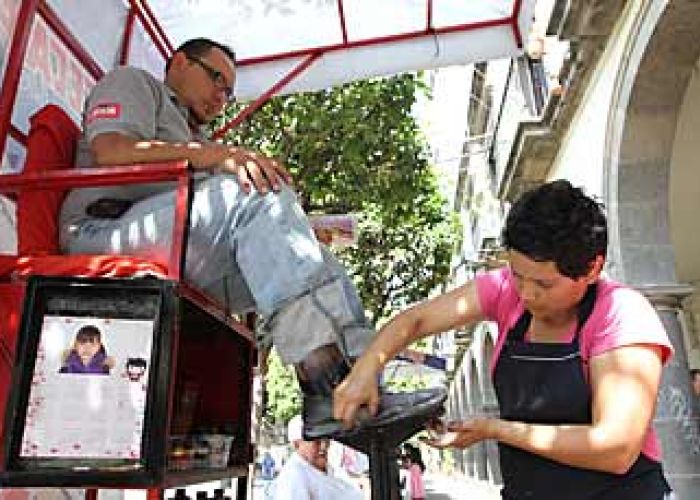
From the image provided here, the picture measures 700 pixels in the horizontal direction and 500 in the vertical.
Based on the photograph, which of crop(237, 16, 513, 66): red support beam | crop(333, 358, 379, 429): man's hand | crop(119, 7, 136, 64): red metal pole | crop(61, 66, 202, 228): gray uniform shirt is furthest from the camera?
crop(237, 16, 513, 66): red support beam

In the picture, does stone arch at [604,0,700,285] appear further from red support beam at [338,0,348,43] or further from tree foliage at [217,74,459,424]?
tree foliage at [217,74,459,424]

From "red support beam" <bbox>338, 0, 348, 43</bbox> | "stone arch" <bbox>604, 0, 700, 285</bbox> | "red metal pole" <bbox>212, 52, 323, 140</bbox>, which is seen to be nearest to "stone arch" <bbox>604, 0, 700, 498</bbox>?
"stone arch" <bbox>604, 0, 700, 285</bbox>

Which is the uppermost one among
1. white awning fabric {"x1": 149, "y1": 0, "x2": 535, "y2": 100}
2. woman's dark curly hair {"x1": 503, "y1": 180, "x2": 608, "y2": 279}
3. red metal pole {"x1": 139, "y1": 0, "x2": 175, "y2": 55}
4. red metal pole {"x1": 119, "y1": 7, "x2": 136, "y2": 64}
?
white awning fabric {"x1": 149, "y1": 0, "x2": 535, "y2": 100}

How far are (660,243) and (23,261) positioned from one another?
5.27 m

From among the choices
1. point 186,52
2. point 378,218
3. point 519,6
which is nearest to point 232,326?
point 186,52

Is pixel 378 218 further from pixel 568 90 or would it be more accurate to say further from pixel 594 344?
pixel 594 344

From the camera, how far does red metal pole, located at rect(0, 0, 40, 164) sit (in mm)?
2438

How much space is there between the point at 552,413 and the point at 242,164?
1.05 metres

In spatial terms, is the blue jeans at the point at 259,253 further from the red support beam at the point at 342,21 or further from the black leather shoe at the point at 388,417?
the red support beam at the point at 342,21

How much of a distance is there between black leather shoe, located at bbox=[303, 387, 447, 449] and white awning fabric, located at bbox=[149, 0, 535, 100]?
288 cm

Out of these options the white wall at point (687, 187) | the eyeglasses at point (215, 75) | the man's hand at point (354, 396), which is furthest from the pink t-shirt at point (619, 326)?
the white wall at point (687, 187)

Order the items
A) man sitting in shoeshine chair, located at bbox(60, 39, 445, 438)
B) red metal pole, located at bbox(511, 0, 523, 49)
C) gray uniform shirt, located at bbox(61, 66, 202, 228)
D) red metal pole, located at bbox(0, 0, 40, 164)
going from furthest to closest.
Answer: red metal pole, located at bbox(511, 0, 523, 49), red metal pole, located at bbox(0, 0, 40, 164), gray uniform shirt, located at bbox(61, 66, 202, 228), man sitting in shoeshine chair, located at bbox(60, 39, 445, 438)

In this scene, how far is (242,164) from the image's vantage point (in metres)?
2.06

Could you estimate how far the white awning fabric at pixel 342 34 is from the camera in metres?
4.08
